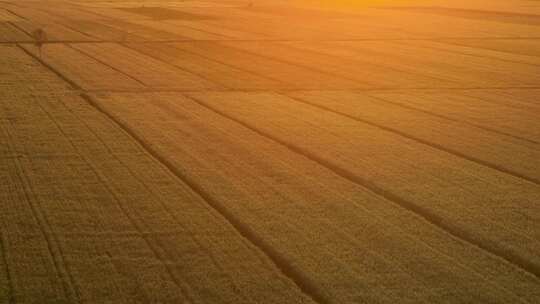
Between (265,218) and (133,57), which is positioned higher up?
(265,218)

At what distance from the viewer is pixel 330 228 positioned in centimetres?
664

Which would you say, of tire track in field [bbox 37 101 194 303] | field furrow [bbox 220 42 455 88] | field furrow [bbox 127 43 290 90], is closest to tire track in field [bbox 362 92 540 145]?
field furrow [bbox 220 42 455 88]

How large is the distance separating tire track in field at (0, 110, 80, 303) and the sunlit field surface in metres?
0.02

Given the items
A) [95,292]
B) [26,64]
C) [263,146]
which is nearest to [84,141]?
[263,146]

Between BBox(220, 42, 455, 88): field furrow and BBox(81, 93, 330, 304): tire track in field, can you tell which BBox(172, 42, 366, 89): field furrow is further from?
BBox(81, 93, 330, 304): tire track in field

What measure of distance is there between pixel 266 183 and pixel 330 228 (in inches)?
58.3

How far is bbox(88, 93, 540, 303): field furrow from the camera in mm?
5496

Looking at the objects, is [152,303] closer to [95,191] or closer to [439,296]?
[439,296]

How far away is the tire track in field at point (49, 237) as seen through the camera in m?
5.34

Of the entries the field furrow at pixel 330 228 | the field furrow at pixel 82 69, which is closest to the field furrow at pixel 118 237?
the field furrow at pixel 330 228

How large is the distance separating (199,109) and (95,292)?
23.5 ft

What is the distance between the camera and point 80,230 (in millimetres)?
6449

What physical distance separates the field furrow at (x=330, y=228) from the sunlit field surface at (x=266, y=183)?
0.02 metres

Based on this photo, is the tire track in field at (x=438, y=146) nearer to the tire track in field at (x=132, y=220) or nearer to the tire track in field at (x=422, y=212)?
the tire track in field at (x=422, y=212)
